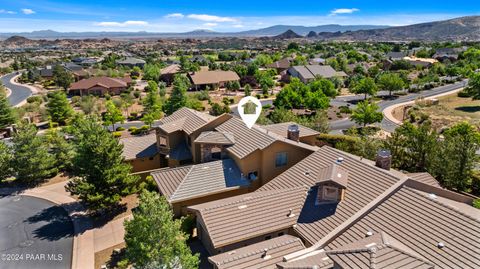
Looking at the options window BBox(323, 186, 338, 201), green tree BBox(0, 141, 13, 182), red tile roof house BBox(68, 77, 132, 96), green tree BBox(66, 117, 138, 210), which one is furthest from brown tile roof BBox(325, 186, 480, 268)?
red tile roof house BBox(68, 77, 132, 96)

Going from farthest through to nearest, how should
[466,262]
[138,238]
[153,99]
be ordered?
[153,99]
[138,238]
[466,262]

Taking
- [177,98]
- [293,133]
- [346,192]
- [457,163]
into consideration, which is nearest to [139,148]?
[293,133]

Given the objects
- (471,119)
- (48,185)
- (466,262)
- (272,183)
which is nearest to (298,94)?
(471,119)

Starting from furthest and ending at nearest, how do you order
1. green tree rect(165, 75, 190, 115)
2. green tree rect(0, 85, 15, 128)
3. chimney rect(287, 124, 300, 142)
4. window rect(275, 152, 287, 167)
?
green tree rect(165, 75, 190, 115) < green tree rect(0, 85, 15, 128) < chimney rect(287, 124, 300, 142) < window rect(275, 152, 287, 167)

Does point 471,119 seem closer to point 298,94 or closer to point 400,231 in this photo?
point 298,94

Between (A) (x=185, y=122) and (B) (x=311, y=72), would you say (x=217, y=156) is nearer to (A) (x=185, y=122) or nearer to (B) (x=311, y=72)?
(A) (x=185, y=122)

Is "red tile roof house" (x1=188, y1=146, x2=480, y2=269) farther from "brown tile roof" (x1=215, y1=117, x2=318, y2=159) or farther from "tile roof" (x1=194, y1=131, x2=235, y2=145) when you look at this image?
"tile roof" (x1=194, y1=131, x2=235, y2=145)

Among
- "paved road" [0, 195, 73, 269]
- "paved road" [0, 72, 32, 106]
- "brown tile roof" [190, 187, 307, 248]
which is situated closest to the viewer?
"brown tile roof" [190, 187, 307, 248]
